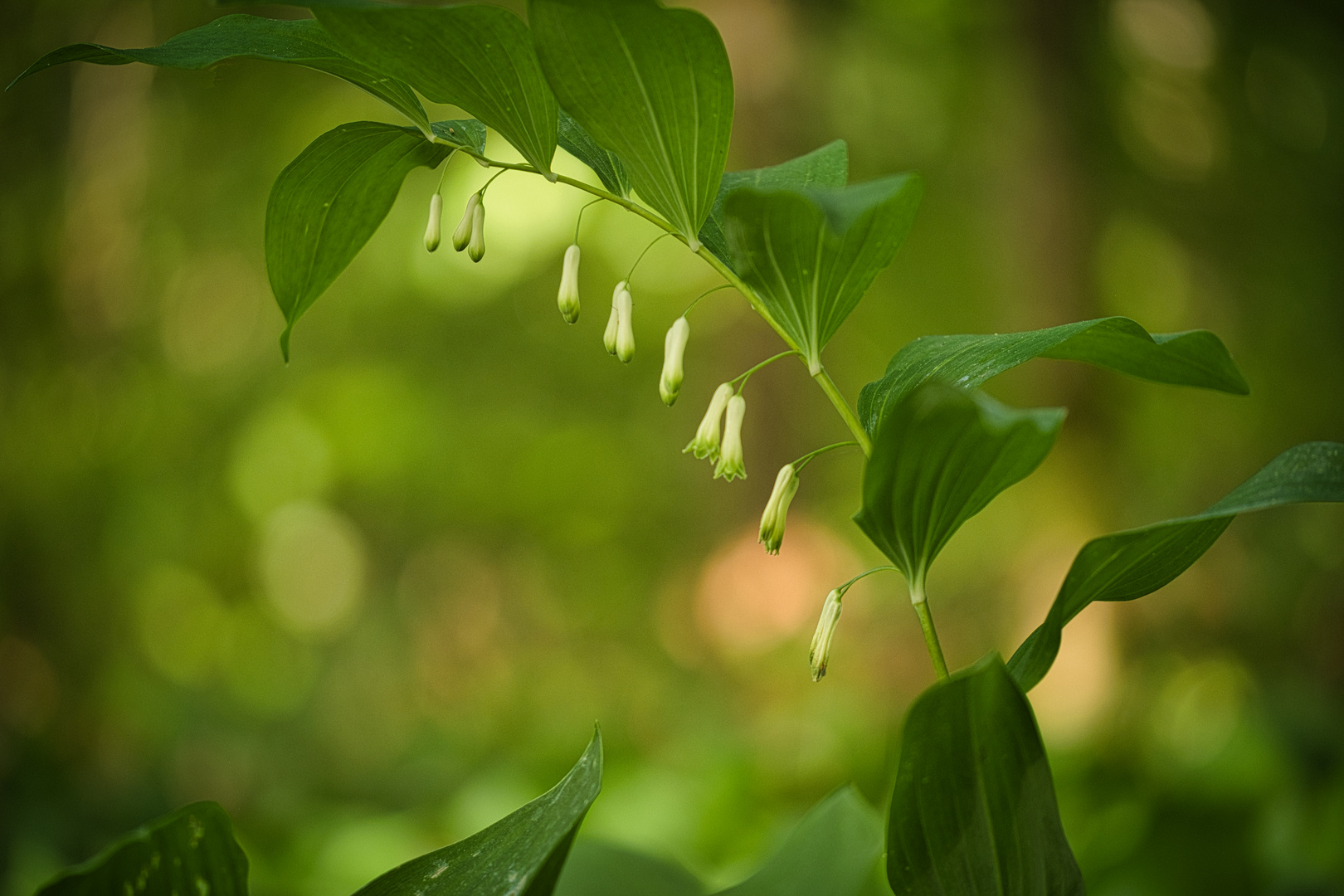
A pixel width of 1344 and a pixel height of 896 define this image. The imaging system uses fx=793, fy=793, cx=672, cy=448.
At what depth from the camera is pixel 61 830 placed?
205 cm

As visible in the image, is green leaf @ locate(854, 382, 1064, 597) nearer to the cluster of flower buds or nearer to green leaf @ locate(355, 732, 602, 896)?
green leaf @ locate(355, 732, 602, 896)

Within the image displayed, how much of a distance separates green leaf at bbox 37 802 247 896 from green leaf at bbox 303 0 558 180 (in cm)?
46

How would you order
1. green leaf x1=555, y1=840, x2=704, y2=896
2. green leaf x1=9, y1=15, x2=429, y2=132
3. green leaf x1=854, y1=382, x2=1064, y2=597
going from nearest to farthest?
green leaf x1=854, y1=382, x2=1064, y2=597
green leaf x1=9, y1=15, x2=429, y2=132
green leaf x1=555, y1=840, x2=704, y2=896

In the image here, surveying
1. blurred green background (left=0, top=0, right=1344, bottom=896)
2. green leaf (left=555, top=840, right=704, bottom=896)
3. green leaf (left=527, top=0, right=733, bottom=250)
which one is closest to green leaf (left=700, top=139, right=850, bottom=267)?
green leaf (left=527, top=0, right=733, bottom=250)

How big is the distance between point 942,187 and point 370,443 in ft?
15.0

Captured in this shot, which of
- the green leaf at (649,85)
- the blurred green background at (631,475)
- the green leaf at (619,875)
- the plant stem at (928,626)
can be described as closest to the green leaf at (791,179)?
the green leaf at (649,85)

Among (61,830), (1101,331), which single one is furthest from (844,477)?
(1101,331)

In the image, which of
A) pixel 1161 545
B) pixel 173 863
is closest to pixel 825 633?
pixel 1161 545

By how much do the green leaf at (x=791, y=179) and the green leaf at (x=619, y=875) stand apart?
2.24ft

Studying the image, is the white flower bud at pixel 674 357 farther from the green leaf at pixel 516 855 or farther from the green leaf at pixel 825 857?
the green leaf at pixel 825 857

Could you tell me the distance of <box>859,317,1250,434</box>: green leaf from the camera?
472 millimetres

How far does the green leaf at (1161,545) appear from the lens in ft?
1.36

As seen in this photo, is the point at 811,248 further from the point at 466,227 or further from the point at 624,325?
the point at 466,227

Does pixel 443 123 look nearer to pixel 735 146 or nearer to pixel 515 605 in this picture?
pixel 735 146
